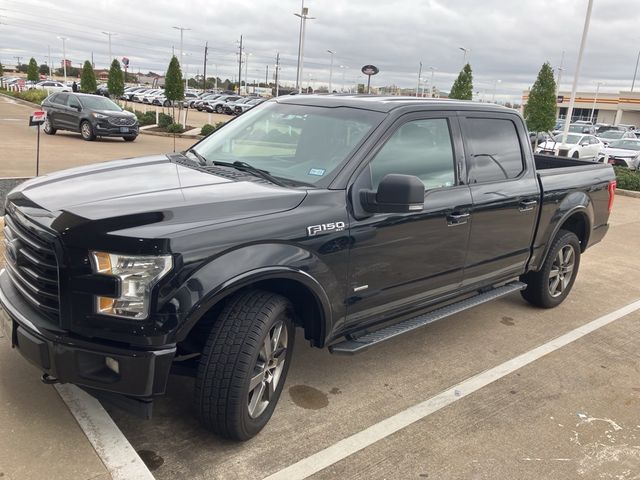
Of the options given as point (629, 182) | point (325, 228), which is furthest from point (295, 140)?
point (629, 182)

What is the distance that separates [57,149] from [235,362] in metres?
14.8

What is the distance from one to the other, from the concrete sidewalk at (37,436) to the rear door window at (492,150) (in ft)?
9.95

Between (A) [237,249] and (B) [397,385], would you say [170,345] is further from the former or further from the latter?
(B) [397,385]

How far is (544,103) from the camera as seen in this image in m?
26.2

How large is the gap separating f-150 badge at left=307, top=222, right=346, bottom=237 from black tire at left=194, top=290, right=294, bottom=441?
388 millimetres

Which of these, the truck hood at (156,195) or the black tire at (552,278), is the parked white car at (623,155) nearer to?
the black tire at (552,278)

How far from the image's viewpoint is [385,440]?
3.27 metres

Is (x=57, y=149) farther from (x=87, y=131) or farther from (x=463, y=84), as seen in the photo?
(x=463, y=84)

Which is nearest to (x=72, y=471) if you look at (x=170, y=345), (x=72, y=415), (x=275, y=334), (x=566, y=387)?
(x=72, y=415)

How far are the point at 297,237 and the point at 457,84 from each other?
31.6 m

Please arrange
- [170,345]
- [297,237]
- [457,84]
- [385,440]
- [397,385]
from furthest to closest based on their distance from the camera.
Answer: [457,84], [397,385], [385,440], [297,237], [170,345]

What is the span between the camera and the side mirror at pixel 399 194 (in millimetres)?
3195

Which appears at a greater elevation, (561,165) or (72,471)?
(561,165)

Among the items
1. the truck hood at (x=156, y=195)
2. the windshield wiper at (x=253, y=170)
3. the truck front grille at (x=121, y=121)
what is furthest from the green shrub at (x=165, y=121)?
the truck hood at (x=156, y=195)
